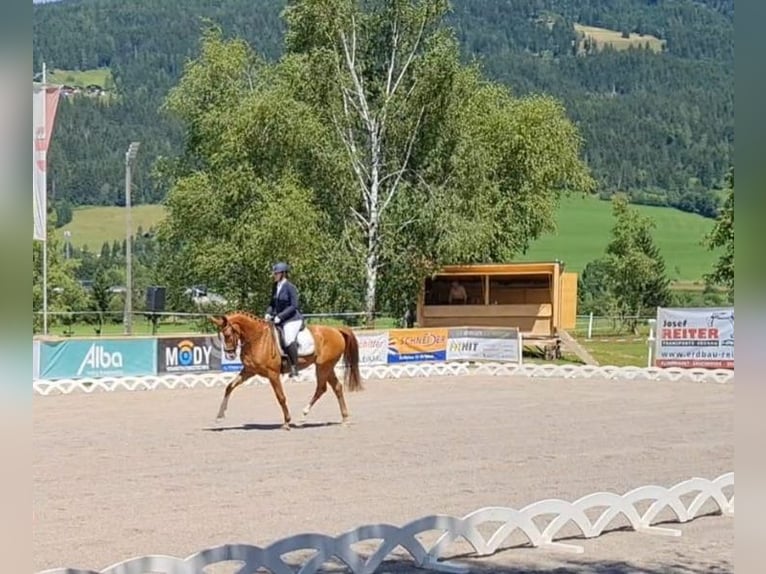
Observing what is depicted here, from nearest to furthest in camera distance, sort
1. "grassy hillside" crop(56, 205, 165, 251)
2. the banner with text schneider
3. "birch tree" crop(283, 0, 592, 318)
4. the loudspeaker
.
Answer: the banner with text schneider, the loudspeaker, "birch tree" crop(283, 0, 592, 318), "grassy hillside" crop(56, 205, 165, 251)

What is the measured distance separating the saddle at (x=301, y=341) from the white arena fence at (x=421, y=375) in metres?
7.53

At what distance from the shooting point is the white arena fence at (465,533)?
643 centimetres

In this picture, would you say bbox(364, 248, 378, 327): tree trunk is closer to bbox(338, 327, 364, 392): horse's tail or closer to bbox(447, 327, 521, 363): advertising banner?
bbox(447, 327, 521, 363): advertising banner

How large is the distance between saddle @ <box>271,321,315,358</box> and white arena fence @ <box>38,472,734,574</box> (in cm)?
720

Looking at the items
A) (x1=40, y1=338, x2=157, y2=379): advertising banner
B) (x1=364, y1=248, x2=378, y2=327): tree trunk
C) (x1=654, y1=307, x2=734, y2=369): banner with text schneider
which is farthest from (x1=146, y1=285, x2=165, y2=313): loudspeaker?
(x1=654, y1=307, x2=734, y2=369): banner with text schneider

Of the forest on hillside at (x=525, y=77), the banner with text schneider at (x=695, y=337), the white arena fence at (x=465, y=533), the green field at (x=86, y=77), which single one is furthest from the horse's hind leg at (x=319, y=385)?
the green field at (x=86, y=77)

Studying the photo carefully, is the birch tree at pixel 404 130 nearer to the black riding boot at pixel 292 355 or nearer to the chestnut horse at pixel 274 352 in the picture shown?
the chestnut horse at pixel 274 352

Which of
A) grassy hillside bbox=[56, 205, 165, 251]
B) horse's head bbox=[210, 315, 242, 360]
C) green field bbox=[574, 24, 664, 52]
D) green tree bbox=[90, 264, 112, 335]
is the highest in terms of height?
green field bbox=[574, 24, 664, 52]

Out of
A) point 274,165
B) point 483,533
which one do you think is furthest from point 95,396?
point 274,165

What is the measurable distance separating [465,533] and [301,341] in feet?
28.4

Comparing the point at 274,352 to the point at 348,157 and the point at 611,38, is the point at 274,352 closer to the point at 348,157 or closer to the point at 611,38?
the point at 348,157

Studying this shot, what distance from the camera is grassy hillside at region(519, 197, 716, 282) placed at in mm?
78375
